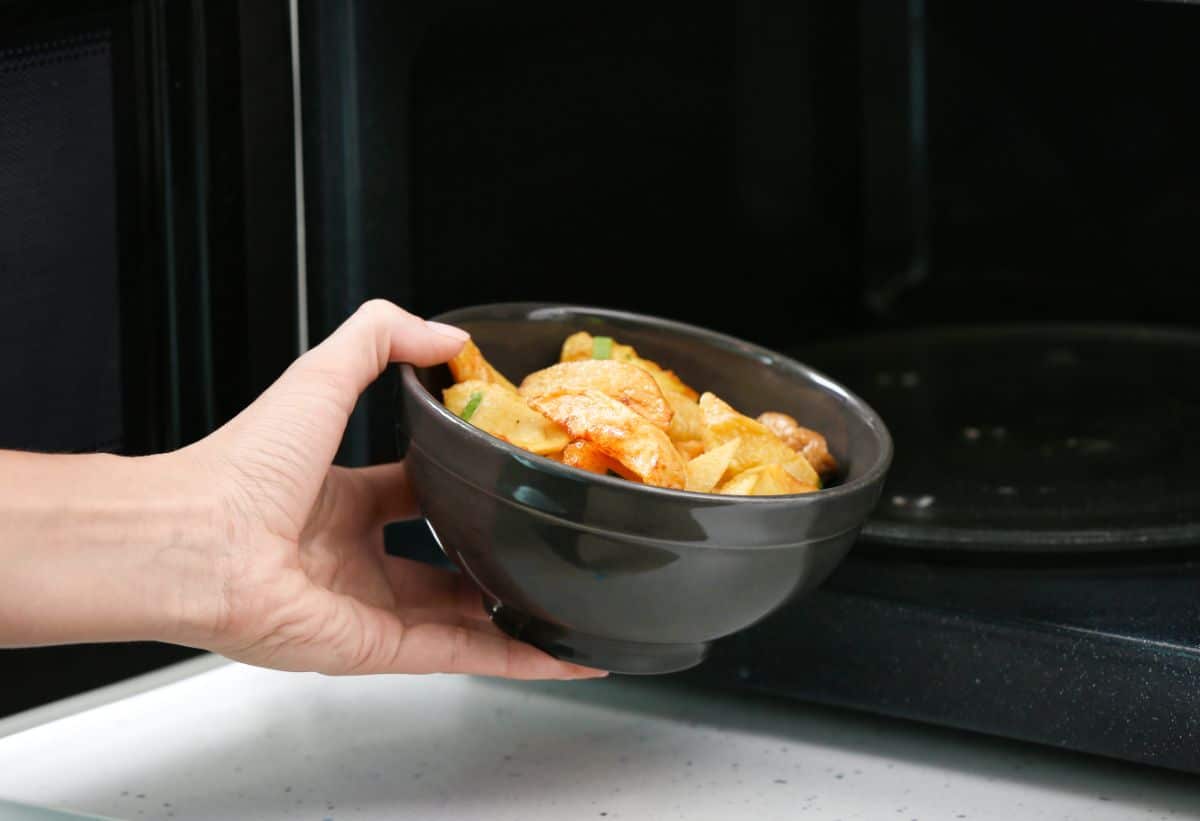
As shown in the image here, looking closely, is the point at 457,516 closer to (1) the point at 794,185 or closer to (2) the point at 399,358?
(2) the point at 399,358

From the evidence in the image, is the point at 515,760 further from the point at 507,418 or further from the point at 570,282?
the point at 570,282

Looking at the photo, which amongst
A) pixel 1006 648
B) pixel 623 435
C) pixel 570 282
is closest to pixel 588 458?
pixel 623 435

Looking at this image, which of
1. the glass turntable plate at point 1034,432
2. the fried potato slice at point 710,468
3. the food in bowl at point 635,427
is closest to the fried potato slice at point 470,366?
Result: the food in bowl at point 635,427

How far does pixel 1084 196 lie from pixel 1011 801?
28.9 inches

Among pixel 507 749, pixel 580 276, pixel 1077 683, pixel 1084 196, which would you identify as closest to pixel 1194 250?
pixel 1084 196

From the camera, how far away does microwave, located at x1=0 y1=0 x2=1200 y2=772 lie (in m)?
0.75

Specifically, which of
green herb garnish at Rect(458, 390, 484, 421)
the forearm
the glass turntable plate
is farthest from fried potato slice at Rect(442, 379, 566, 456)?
the glass turntable plate

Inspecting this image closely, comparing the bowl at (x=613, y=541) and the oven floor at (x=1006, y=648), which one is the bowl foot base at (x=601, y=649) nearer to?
the bowl at (x=613, y=541)

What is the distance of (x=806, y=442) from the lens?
71cm

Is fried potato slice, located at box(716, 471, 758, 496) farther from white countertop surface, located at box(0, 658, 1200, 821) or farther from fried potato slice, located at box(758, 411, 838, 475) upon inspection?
white countertop surface, located at box(0, 658, 1200, 821)

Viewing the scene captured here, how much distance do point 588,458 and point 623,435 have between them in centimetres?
2

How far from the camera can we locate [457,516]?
635 mm

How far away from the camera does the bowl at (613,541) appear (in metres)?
0.59

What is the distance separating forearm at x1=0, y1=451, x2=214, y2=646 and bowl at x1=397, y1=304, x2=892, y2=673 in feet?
0.32
